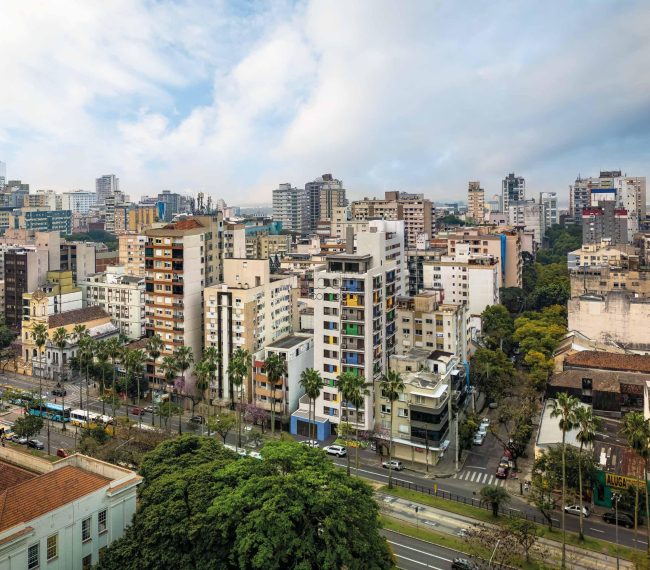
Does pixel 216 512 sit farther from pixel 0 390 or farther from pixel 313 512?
pixel 0 390

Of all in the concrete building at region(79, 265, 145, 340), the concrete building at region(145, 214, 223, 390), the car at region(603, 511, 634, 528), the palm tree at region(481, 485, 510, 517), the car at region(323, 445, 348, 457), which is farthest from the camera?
the concrete building at region(79, 265, 145, 340)

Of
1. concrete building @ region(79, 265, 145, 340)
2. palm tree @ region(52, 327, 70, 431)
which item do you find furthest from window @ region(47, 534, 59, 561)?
concrete building @ region(79, 265, 145, 340)

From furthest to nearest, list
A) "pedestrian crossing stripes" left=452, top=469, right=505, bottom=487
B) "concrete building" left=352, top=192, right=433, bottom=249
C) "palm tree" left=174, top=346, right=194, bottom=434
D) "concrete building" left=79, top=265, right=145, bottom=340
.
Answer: "concrete building" left=352, top=192, right=433, bottom=249 < "concrete building" left=79, top=265, right=145, bottom=340 < "palm tree" left=174, top=346, right=194, bottom=434 < "pedestrian crossing stripes" left=452, top=469, right=505, bottom=487

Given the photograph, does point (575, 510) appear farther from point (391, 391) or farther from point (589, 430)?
point (391, 391)

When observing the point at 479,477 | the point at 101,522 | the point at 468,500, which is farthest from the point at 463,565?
the point at 101,522

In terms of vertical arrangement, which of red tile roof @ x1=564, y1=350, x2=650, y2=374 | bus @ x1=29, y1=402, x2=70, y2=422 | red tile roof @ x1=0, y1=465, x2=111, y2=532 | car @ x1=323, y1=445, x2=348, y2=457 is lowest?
car @ x1=323, y1=445, x2=348, y2=457

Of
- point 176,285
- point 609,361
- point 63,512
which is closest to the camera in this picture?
point 63,512

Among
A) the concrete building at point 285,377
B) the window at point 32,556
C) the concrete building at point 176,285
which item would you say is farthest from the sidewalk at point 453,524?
the concrete building at point 176,285

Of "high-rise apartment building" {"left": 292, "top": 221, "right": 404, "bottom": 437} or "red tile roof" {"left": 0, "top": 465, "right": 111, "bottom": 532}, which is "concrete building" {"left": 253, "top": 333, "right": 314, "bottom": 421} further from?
"red tile roof" {"left": 0, "top": 465, "right": 111, "bottom": 532}
